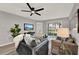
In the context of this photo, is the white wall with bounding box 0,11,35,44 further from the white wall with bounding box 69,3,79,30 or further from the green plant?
the white wall with bounding box 69,3,79,30

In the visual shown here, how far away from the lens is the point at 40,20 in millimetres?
2277

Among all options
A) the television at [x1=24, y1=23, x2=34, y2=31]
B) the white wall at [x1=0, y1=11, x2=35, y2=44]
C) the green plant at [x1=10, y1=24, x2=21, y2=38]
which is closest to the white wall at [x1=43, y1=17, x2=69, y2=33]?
the television at [x1=24, y1=23, x2=34, y2=31]

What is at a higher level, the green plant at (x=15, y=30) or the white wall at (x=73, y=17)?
the white wall at (x=73, y=17)

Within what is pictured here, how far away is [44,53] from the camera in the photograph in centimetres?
221

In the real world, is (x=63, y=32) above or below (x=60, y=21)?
below

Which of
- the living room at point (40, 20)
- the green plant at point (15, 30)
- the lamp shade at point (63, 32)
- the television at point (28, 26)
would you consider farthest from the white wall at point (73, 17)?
the green plant at point (15, 30)

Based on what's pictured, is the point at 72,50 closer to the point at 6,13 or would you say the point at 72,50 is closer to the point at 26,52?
the point at 26,52

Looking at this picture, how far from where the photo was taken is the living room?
214 cm

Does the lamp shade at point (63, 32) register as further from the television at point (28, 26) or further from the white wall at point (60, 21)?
the television at point (28, 26)

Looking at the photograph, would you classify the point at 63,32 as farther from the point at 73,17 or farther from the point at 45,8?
the point at 45,8

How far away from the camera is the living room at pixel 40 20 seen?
2139 mm

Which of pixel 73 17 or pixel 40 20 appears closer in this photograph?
pixel 73 17

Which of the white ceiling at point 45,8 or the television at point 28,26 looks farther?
the television at point 28,26

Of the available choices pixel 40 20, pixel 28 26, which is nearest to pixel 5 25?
pixel 28 26
